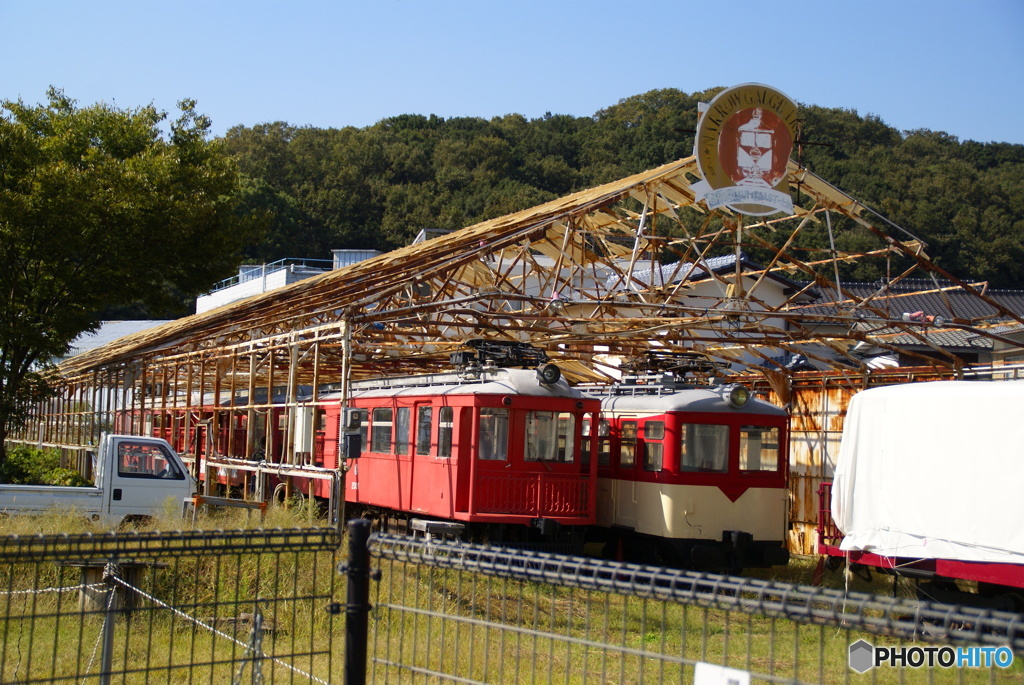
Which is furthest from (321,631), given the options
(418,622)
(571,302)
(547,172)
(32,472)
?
(547,172)

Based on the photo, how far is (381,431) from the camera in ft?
53.7

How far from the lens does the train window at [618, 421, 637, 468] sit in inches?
595

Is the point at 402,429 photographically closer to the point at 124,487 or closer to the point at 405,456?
the point at 405,456

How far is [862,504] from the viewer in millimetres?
10992

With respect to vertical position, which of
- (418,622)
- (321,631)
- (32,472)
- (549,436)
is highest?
(549,436)

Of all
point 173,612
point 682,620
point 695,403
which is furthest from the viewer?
point 695,403

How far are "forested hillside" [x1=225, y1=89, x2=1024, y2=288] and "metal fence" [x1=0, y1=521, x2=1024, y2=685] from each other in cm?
4368

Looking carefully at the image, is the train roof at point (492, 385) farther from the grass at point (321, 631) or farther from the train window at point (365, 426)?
the grass at point (321, 631)

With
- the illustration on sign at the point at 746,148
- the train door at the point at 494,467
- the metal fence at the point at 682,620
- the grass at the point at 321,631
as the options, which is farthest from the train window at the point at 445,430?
the metal fence at the point at 682,620

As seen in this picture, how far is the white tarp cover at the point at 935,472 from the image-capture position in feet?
31.2

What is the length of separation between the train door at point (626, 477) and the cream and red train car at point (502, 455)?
57cm

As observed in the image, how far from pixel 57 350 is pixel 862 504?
16.5 meters

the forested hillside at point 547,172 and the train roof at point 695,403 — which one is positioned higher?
the forested hillside at point 547,172

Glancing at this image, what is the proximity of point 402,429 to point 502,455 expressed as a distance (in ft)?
7.53
